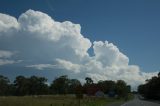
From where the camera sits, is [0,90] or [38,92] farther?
[38,92]

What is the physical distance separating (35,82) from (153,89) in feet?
204

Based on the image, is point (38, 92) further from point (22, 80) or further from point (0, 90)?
point (0, 90)

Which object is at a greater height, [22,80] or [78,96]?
[22,80]

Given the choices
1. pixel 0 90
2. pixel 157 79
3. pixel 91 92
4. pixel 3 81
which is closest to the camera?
pixel 91 92

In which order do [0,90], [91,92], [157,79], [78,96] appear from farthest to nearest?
[0,90]
[157,79]
[91,92]
[78,96]

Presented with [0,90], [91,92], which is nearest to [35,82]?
[0,90]

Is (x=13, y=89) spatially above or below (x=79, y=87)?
above

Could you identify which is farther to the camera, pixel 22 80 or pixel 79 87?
pixel 22 80

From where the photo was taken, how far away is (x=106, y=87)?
645ft

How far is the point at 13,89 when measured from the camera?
641 ft

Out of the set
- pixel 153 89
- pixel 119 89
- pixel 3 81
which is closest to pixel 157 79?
pixel 153 89

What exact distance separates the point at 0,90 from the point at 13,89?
15520 millimetres

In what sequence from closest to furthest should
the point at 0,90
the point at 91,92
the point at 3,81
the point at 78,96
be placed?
the point at 78,96
the point at 91,92
the point at 0,90
the point at 3,81

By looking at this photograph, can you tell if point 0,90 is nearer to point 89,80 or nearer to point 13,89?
point 13,89
